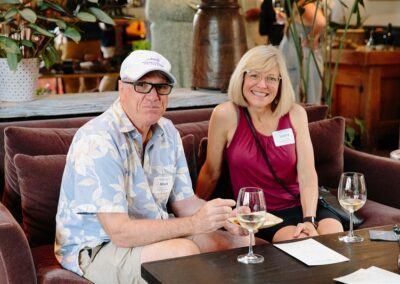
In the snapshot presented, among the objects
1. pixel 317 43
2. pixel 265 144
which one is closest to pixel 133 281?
pixel 265 144

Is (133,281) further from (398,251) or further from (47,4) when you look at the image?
(47,4)

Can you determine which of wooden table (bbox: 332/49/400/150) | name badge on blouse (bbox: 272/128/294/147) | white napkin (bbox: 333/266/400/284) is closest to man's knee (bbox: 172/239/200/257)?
white napkin (bbox: 333/266/400/284)

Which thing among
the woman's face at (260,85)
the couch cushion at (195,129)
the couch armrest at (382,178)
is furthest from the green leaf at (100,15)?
the couch armrest at (382,178)

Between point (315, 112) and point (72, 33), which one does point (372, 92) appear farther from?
point (72, 33)

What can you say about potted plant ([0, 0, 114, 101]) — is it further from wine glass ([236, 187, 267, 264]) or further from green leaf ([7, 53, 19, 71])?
wine glass ([236, 187, 267, 264])

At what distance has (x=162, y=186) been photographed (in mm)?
2541

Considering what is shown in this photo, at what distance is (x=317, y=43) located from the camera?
5.82 meters

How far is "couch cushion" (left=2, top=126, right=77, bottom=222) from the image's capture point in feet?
9.16

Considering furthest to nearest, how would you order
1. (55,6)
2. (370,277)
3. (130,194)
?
(55,6) → (130,194) → (370,277)

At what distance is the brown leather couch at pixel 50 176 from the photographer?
2326 millimetres

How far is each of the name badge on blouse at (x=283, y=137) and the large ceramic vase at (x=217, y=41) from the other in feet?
2.76

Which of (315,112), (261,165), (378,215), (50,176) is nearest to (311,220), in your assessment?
(261,165)

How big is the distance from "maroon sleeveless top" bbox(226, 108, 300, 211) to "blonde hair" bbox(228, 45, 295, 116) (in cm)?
12

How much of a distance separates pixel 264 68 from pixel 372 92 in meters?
4.02
